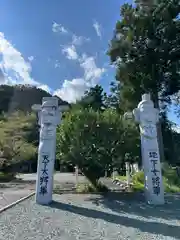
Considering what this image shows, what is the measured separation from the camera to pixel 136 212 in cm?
716

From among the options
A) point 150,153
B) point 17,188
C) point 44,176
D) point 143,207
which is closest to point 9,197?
point 44,176

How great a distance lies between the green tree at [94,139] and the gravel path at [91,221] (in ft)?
5.77

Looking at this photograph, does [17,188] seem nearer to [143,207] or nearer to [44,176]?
[44,176]

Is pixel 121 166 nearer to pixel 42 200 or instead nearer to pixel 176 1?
pixel 42 200

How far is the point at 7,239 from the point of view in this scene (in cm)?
458

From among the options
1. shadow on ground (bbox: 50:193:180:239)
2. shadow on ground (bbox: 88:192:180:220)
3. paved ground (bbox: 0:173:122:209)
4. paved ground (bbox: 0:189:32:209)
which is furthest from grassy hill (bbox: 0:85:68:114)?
shadow on ground (bbox: 50:193:180:239)

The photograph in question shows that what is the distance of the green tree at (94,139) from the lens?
984 centimetres

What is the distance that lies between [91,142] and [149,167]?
7.50ft

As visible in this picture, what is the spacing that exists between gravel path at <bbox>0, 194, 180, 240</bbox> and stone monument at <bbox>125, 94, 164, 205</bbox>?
0.43 metres

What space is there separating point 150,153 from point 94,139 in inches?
84.5

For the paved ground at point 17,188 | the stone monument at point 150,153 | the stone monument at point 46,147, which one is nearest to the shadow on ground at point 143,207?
the stone monument at point 150,153

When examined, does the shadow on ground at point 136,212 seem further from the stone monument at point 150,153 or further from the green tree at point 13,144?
the green tree at point 13,144

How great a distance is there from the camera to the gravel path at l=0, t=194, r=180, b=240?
4895 millimetres

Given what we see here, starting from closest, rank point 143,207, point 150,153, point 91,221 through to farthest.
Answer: point 91,221
point 143,207
point 150,153
